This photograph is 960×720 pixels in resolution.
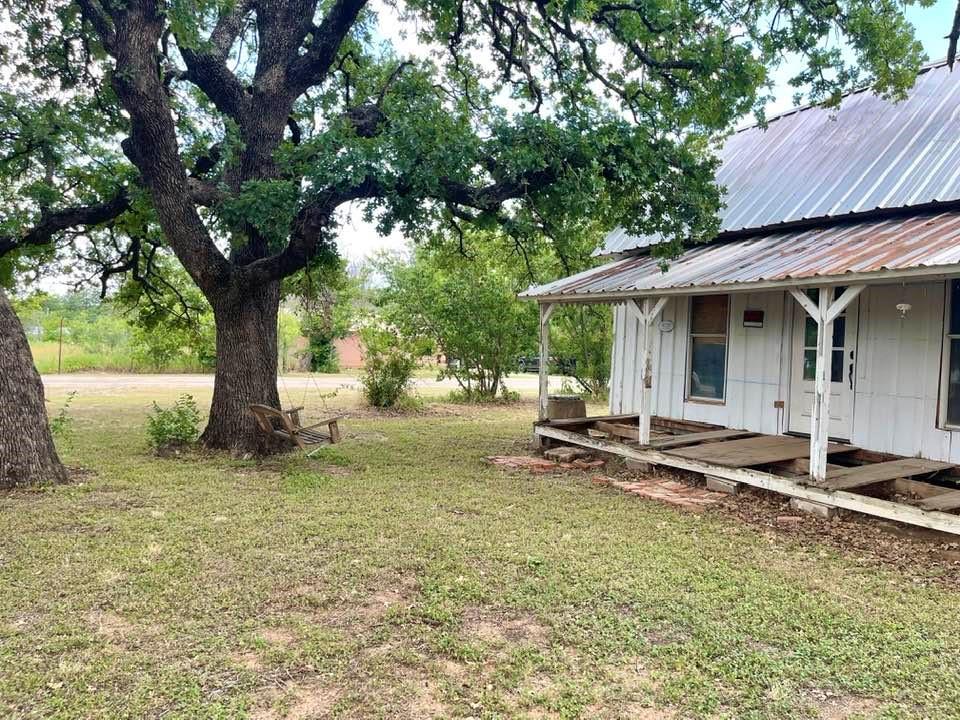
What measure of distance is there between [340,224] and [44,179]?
5496 mm

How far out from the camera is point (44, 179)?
406 inches

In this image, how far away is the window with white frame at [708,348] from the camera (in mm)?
9484

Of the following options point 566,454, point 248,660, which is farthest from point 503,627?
point 566,454

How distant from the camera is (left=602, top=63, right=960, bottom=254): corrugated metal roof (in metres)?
7.73

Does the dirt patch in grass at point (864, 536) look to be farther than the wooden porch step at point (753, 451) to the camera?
Answer: No

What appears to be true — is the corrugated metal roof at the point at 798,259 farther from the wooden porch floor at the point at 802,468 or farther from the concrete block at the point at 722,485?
the concrete block at the point at 722,485

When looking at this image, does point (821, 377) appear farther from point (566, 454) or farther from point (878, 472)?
point (566, 454)

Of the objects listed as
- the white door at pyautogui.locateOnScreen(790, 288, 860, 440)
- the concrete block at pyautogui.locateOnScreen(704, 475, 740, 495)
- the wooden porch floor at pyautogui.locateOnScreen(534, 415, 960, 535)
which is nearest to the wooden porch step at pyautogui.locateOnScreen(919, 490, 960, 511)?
the wooden porch floor at pyautogui.locateOnScreen(534, 415, 960, 535)

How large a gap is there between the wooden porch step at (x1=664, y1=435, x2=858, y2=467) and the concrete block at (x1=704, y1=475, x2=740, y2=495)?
0.18 m

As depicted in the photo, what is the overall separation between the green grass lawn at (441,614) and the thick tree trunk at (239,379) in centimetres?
222

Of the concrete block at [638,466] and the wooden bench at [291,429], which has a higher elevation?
the wooden bench at [291,429]

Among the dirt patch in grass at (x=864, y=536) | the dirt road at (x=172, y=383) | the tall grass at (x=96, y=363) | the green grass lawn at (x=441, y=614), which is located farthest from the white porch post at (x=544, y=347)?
the tall grass at (x=96, y=363)

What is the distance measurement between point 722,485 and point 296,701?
540 centimetres

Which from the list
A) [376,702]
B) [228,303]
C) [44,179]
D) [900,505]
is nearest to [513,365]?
[228,303]
